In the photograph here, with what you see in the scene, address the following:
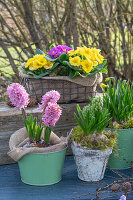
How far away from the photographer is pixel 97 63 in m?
1.83

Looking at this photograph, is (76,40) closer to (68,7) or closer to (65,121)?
(68,7)

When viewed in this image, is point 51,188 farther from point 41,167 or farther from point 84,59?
point 84,59

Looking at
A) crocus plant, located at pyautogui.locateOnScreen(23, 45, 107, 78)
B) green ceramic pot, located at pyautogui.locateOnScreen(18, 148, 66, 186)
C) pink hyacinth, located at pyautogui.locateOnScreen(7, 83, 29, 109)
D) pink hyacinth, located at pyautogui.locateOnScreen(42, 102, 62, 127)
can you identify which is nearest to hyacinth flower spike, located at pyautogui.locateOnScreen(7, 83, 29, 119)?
pink hyacinth, located at pyautogui.locateOnScreen(7, 83, 29, 109)

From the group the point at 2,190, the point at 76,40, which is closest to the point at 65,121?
the point at 2,190

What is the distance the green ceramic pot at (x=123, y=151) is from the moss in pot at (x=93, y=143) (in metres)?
0.09

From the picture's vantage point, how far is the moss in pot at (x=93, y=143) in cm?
157

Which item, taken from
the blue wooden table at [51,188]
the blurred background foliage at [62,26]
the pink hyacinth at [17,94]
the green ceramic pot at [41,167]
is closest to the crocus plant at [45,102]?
the pink hyacinth at [17,94]

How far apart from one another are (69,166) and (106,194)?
42 centimetres

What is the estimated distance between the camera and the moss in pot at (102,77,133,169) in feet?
5.70

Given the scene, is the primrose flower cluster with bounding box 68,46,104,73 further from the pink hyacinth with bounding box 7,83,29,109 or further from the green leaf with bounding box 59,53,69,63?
the pink hyacinth with bounding box 7,83,29,109

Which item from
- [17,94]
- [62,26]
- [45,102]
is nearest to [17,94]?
[17,94]

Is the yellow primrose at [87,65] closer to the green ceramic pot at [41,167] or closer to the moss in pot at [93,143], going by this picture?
the moss in pot at [93,143]

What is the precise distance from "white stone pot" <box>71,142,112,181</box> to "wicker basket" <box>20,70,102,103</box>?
44 cm

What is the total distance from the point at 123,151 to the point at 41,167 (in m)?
0.50
